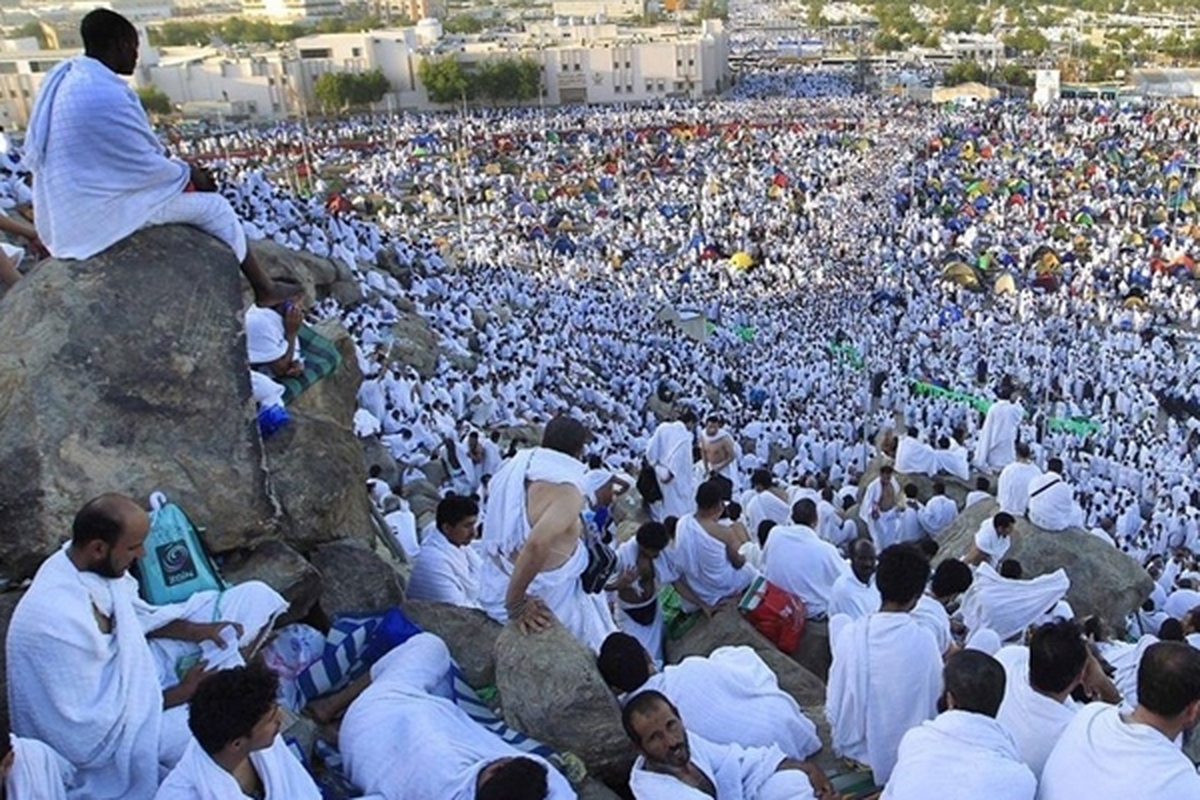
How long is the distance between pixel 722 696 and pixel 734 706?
48 millimetres

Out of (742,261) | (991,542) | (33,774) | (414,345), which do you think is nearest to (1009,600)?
(991,542)

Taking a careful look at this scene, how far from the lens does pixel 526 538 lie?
322 cm

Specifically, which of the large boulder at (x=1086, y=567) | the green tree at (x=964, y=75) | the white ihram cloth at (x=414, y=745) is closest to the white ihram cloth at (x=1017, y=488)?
the large boulder at (x=1086, y=567)

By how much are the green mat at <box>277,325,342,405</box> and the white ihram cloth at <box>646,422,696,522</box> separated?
2349mm

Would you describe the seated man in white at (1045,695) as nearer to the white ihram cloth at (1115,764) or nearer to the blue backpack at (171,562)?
the white ihram cloth at (1115,764)

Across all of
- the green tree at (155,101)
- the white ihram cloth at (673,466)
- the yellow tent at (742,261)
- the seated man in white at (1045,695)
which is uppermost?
the green tree at (155,101)

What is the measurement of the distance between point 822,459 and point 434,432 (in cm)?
463

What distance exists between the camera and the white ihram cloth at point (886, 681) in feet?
10.1

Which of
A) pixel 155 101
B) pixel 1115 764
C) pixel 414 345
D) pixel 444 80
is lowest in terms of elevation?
pixel 414 345

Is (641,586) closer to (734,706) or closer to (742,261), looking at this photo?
(734,706)

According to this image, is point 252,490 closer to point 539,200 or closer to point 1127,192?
point 539,200

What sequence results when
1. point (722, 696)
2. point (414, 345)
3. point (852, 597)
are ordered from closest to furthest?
Result: 1. point (722, 696)
2. point (852, 597)
3. point (414, 345)

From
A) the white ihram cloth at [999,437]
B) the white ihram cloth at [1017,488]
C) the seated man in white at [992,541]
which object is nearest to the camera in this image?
the seated man in white at [992,541]

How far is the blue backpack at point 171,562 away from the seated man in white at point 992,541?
459 centimetres
